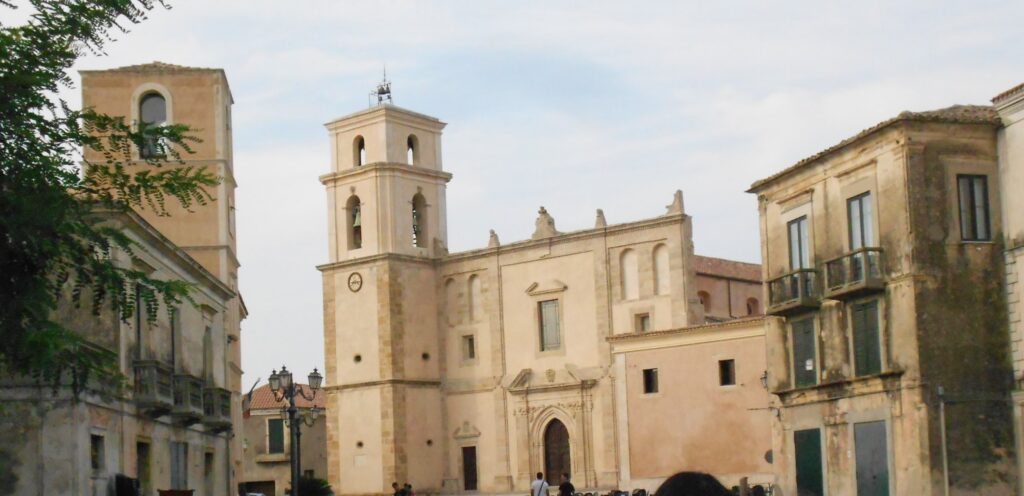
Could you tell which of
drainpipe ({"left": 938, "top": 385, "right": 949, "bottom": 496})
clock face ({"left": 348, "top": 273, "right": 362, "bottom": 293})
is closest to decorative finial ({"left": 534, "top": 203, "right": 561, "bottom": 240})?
clock face ({"left": 348, "top": 273, "right": 362, "bottom": 293})

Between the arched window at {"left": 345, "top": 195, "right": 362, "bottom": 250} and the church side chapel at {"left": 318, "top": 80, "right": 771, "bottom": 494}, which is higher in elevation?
the arched window at {"left": 345, "top": 195, "right": 362, "bottom": 250}

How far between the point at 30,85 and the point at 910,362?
62.4 feet

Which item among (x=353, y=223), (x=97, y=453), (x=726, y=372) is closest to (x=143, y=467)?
(x=97, y=453)

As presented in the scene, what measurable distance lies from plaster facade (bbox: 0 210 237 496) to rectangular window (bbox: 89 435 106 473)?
0.02 m

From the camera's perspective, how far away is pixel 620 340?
153ft

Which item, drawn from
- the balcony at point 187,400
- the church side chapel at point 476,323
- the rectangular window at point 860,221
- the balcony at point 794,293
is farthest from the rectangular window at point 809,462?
the church side chapel at point 476,323

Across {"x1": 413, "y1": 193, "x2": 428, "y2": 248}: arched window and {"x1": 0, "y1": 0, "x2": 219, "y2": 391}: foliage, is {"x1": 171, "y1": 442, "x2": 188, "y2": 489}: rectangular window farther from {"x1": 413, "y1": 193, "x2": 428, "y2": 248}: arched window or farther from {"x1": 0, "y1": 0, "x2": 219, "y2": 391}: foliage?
{"x1": 413, "y1": 193, "x2": 428, "y2": 248}: arched window

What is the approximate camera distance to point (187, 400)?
94.9ft

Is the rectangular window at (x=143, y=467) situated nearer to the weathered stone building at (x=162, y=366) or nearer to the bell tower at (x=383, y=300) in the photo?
the weathered stone building at (x=162, y=366)

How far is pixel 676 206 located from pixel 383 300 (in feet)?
35.5

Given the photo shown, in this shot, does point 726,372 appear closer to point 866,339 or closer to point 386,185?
point 866,339

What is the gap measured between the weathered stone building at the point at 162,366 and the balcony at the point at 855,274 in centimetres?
1159

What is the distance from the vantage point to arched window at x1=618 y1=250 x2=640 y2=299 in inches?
1991

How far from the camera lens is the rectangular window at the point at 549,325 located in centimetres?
5266
